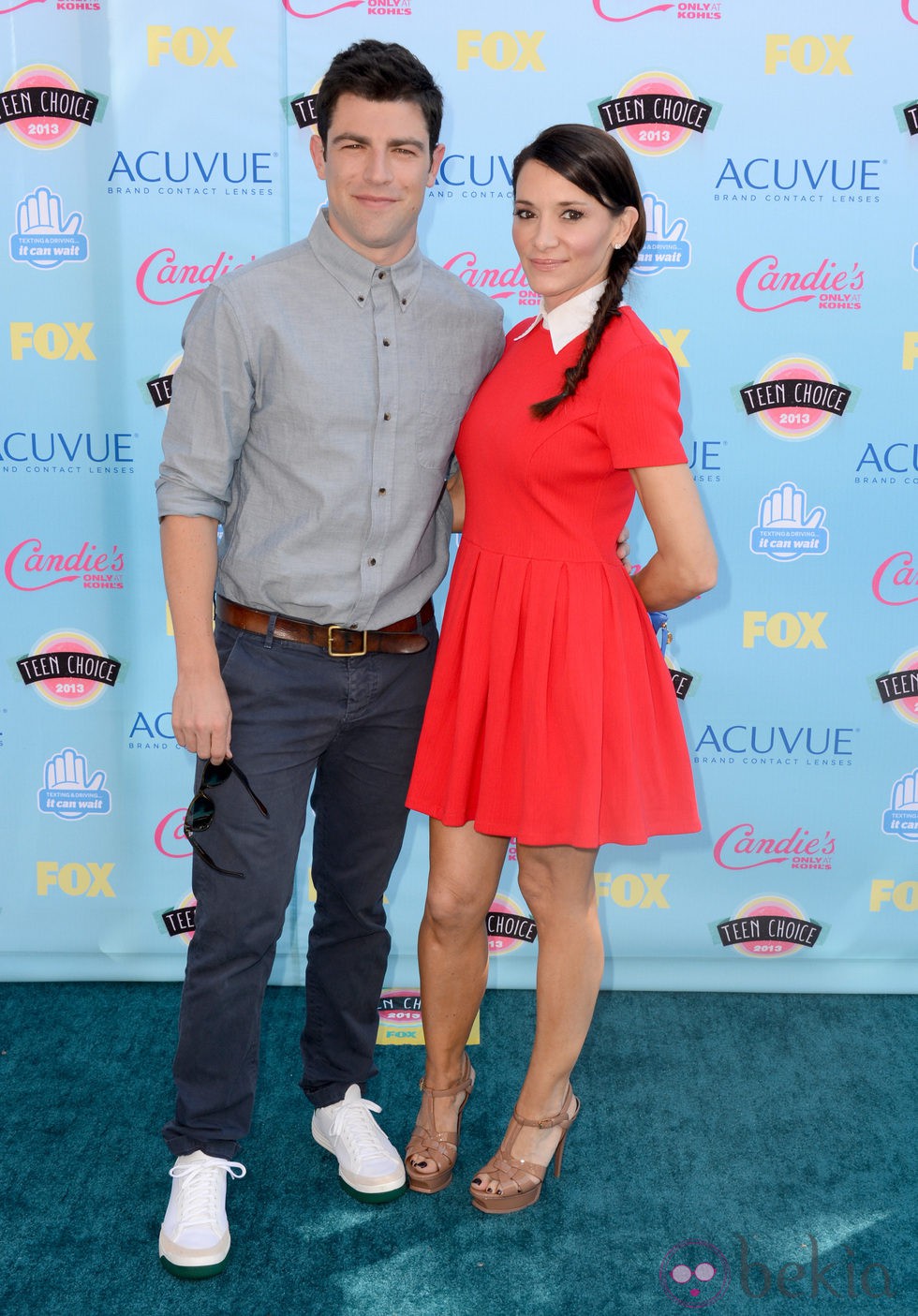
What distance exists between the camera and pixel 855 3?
2479mm

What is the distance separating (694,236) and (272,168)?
2.93 feet

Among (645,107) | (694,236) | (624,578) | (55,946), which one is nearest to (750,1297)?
(624,578)

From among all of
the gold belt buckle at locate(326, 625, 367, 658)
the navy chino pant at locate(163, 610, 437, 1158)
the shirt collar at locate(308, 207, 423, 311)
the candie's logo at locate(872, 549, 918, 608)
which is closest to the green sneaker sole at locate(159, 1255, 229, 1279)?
the navy chino pant at locate(163, 610, 437, 1158)

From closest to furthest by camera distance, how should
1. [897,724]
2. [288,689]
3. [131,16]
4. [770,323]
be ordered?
[288,689] < [131,16] < [770,323] < [897,724]

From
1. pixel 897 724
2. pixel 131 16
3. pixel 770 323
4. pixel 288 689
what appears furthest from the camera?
pixel 897 724

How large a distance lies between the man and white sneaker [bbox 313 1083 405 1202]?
0.21m

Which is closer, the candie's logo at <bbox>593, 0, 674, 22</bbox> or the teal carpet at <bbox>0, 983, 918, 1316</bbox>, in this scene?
the teal carpet at <bbox>0, 983, 918, 1316</bbox>

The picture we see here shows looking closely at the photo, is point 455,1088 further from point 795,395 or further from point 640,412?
point 795,395

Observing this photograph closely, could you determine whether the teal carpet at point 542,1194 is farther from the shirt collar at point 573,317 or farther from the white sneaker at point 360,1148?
the shirt collar at point 573,317

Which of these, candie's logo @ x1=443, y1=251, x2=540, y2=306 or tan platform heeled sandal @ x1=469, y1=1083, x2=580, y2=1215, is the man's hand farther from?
candie's logo @ x1=443, y1=251, x2=540, y2=306

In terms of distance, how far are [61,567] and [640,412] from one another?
1525mm

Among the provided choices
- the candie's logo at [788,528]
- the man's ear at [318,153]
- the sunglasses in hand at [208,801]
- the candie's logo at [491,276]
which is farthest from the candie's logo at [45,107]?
the candie's logo at [788,528]

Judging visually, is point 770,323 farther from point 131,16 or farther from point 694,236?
point 131,16

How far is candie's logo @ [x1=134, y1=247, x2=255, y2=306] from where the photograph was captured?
255 centimetres
